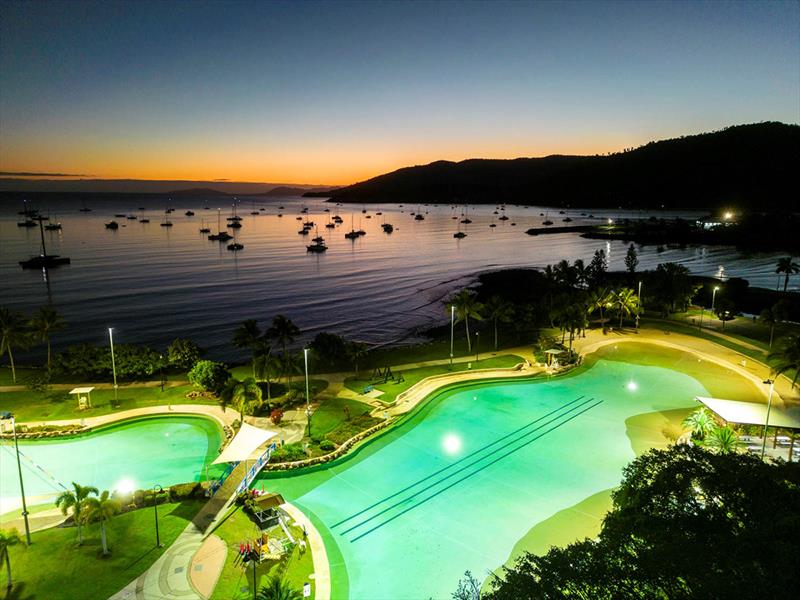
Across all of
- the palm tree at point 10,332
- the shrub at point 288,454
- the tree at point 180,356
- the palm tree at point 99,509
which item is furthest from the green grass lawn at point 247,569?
the palm tree at point 10,332

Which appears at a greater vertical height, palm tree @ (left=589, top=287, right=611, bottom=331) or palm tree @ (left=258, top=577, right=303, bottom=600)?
palm tree @ (left=589, top=287, right=611, bottom=331)

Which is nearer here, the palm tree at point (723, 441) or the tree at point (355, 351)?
the palm tree at point (723, 441)

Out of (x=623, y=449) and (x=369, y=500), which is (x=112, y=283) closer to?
(x=369, y=500)

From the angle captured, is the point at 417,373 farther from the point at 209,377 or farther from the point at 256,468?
the point at 256,468

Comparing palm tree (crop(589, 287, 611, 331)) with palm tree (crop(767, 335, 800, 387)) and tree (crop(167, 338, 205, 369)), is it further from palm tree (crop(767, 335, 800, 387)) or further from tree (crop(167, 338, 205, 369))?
tree (crop(167, 338, 205, 369))

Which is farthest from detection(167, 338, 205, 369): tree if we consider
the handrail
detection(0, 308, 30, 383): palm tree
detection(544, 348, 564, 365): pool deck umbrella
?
detection(544, 348, 564, 365): pool deck umbrella

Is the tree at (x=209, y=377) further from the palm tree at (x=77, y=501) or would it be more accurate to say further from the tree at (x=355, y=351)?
the palm tree at (x=77, y=501)
